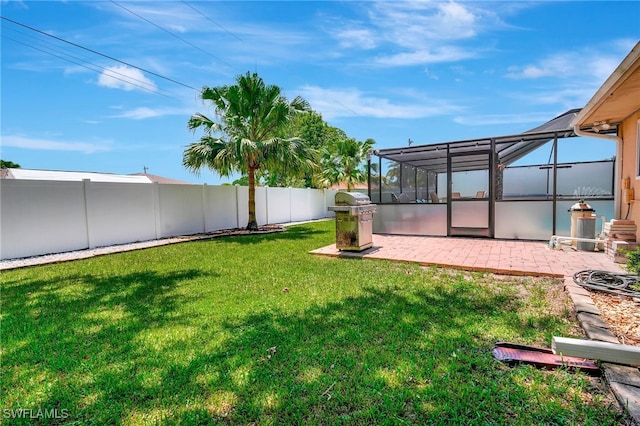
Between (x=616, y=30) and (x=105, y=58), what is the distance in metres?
14.4

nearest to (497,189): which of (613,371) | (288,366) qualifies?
(613,371)

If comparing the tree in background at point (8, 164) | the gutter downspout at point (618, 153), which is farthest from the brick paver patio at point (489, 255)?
the tree in background at point (8, 164)

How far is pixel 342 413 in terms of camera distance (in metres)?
1.82

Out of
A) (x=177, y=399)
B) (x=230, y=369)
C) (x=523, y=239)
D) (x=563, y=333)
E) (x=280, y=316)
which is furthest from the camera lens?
(x=523, y=239)

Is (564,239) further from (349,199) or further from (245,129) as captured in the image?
(245,129)

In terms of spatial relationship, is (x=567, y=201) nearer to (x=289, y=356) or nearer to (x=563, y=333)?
(x=563, y=333)

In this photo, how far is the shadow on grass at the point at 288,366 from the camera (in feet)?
6.00

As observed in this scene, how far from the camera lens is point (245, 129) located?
36.8ft

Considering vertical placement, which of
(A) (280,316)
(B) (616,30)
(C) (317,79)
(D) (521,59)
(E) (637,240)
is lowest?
(A) (280,316)

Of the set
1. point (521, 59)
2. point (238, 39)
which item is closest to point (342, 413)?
point (521, 59)

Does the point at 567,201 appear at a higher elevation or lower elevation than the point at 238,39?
lower

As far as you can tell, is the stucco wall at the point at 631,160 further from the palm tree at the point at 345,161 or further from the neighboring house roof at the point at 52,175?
the neighboring house roof at the point at 52,175

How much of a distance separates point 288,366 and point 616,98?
598 cm

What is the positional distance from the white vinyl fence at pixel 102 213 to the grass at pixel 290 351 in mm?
3074
